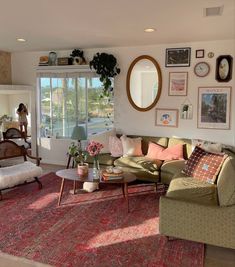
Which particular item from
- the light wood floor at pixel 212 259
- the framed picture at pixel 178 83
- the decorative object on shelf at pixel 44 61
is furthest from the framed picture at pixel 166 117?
the light wood floor at pixel 212 259

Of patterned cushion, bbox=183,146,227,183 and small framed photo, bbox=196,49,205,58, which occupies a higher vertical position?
small framed photo, bbox=196,49,205,58

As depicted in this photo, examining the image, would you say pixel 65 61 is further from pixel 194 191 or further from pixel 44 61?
pixel 194 191

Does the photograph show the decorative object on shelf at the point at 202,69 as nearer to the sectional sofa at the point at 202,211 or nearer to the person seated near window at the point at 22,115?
the sectional sofa at the point at 202,211

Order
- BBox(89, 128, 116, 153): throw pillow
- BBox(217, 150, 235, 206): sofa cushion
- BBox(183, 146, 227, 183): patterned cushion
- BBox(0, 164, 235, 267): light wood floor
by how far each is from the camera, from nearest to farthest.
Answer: BBox(0, 164, 235, 267): light wood floor < BBox(217, 150, 235, 206): sofa cushion < BBox(183, 146, 227, 183): patterned cushion < BBox(89, 128, 116, 153): throw pillow

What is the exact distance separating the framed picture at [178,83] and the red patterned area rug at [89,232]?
190 centimetres

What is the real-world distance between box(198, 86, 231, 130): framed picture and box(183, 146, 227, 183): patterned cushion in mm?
1185

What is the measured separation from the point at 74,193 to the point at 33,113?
2.74 metres

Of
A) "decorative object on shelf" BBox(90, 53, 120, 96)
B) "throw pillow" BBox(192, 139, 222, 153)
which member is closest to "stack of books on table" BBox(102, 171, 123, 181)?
"throw pillow" BBox(192, 139, 222, 153)

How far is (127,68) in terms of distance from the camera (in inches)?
213

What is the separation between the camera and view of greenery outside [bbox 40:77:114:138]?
577cm

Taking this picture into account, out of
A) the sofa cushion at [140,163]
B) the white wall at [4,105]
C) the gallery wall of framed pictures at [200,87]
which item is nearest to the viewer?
the sofa cushion at [140,163]

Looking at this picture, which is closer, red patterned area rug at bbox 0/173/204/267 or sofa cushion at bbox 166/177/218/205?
red patterned area rug at bbox 0/173/204/267

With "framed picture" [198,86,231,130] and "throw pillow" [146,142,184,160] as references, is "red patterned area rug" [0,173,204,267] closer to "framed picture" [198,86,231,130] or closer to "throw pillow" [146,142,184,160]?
"throw pillow" [146,142,184,160]

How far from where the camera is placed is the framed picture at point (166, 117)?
5157 mm
